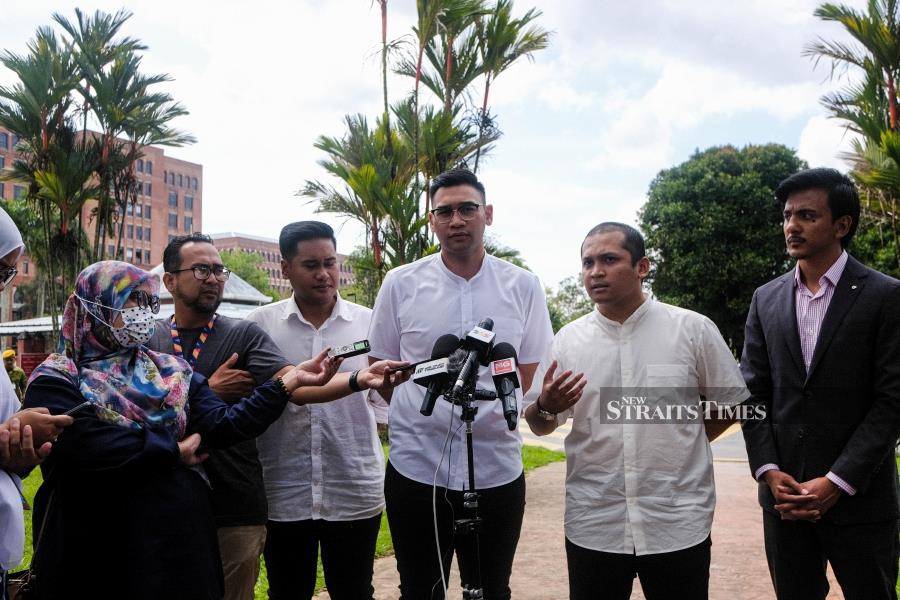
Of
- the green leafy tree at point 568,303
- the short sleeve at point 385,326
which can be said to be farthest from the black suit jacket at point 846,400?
the green leafy tree at point 568,303

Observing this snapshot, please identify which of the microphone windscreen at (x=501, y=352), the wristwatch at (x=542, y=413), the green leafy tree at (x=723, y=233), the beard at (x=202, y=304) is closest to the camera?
the microphone windscreen at (x=501, y=352)

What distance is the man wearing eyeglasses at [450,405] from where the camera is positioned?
3059mm

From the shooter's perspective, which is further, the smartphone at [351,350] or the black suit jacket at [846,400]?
the black suit jacket at [846,400]

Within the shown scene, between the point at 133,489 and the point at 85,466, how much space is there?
0.18m

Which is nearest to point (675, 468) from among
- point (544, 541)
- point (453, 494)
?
point (453, 494)

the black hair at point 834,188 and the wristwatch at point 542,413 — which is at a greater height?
the black hair at point 834,188

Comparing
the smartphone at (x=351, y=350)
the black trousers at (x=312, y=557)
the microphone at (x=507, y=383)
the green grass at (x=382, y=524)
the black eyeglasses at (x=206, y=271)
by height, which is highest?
the black eyeglasses at (x=206, y=271)

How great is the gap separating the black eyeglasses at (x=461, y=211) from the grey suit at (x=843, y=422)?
1420 millimetres

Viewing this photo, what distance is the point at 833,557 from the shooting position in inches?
117

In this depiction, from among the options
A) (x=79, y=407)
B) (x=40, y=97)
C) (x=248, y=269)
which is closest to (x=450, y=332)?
(x=79, y=407)

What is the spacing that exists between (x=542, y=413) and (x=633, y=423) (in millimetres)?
372

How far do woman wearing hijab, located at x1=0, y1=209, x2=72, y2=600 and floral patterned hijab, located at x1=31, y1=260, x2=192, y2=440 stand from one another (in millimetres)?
169

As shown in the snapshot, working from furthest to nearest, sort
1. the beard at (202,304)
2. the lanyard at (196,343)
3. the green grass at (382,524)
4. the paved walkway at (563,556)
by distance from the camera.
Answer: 1. the green grass at (382,524)
2. the paved walkway at (563,556)
3. the beard at (202,304)
4. the lanyard at (196,343)

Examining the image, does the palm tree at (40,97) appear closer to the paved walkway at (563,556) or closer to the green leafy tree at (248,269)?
the paved walkway at (563,556)
